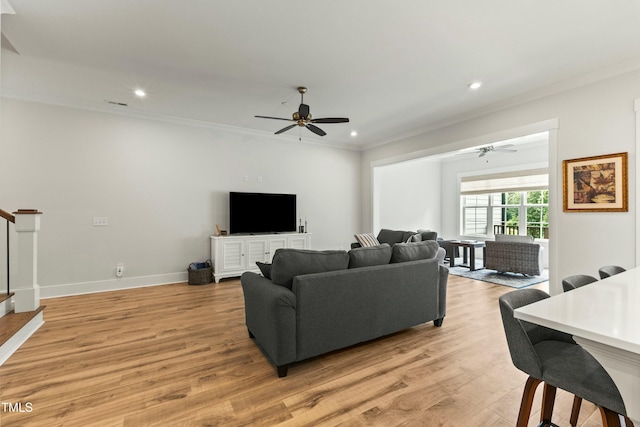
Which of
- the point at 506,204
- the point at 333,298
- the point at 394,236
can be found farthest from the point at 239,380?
the point at 506,204

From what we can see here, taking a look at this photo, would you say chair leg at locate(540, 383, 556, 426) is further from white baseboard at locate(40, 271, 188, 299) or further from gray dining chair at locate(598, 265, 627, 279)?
white baseboard at locate(40, 271, 188, 299)

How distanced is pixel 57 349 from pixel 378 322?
2848 mm

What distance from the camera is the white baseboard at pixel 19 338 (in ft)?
7.74

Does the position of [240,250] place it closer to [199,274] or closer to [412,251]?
[199,274]

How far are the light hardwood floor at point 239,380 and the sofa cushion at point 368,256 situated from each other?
767 mm

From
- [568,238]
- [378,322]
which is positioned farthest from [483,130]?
[378,322]

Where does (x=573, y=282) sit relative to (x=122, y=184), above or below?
below

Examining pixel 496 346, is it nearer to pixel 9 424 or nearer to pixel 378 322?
pixel 378 322

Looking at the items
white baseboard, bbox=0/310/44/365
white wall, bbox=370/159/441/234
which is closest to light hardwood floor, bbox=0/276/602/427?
white baseboard, bbox=0/310/44/365

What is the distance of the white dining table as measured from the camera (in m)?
0.86

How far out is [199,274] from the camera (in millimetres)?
4762

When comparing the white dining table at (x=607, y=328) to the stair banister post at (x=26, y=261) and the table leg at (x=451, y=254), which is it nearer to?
the stair banister post at (x=26, y=261)

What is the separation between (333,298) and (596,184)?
3.32 metres

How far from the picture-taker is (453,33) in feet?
8.52
